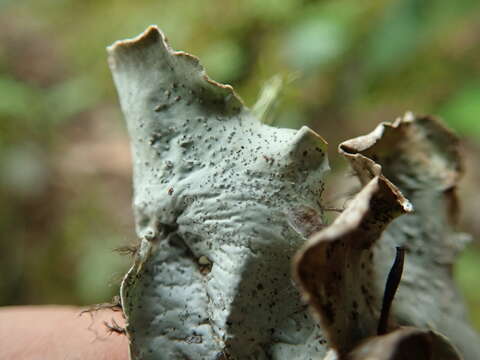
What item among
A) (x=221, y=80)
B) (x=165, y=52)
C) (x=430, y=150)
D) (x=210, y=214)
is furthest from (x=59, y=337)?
(x=221, y=80)

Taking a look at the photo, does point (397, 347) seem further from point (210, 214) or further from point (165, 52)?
point (165, 52)

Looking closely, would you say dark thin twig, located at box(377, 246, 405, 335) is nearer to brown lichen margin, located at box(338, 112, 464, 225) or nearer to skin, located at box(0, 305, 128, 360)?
brown lichen margin, located at box(338, 112, 464, 225)

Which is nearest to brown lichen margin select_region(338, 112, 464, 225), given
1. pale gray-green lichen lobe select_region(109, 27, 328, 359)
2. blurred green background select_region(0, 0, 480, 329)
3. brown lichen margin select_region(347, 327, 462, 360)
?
A: pale gray-green lichen lobe select_region(109, 27, 328, 359)

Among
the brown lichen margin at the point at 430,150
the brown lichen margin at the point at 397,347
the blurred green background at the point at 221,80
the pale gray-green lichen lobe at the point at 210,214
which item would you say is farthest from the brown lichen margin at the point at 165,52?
the blurred green background at the point at 221,80

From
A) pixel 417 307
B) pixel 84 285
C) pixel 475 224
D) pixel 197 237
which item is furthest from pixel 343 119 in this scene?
pixel 197 237

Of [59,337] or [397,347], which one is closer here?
[397,347]

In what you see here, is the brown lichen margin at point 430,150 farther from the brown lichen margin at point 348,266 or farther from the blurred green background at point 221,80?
the blurred green background at point 221,80
